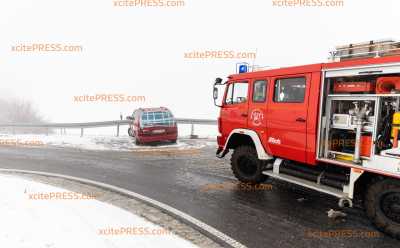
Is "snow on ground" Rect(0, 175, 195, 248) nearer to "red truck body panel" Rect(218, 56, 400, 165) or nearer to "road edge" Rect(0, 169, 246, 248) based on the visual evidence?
"road edge" Rect(0, 169, 246, 248)

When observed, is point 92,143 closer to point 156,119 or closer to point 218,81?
point 156,119

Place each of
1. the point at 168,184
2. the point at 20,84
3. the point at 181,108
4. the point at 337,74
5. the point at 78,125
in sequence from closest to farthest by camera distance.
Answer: the point at 337,74, the point at 168,184, the point at 78,125, the point at 181,108, the point at 20,84

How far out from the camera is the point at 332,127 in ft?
20.1

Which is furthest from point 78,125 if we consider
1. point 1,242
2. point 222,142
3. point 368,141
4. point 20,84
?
point 20,84

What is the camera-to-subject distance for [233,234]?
16.7 feet

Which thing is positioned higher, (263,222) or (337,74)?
(337,74)

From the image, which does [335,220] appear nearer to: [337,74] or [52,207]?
[337,74]

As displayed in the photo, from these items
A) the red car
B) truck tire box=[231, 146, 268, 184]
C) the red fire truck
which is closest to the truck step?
the red fire truck

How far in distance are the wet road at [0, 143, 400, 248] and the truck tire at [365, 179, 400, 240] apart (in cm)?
17

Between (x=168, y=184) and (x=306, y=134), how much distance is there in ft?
11.0

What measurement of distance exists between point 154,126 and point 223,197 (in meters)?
8.12

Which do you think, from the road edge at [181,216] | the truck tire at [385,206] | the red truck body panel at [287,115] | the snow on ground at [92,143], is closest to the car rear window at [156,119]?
the snow on ground at [92,143]

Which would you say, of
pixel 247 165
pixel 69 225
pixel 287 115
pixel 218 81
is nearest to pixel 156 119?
pixel 218 81

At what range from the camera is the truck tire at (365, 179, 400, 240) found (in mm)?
5035
